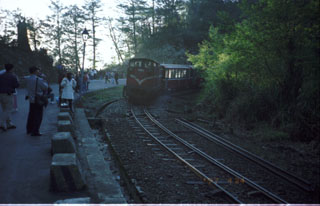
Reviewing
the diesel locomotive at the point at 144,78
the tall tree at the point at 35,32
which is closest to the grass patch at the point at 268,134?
the diesel locomotive at the point at 144,78

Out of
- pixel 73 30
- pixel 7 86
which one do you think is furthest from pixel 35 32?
pixel 7 86

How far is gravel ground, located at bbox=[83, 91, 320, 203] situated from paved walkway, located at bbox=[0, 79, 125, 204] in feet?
5.17

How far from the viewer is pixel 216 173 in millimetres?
6238

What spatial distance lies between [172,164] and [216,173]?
1.18 meters

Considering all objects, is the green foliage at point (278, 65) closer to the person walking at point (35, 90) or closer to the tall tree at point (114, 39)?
the person walking at point (35, 90)

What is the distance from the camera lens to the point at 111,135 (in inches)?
385

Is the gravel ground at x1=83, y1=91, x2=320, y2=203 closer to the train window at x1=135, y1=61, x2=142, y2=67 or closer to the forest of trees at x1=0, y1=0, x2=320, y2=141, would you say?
the forest of trees at x1=0, y1=0, x2=320, y2=141

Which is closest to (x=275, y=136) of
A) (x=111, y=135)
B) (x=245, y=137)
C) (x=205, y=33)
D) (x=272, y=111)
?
(x=245, y=137)

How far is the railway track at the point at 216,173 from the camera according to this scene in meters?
5.04

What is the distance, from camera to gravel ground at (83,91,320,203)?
5.14 m

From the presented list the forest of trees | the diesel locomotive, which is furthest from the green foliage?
the diesel locomotive

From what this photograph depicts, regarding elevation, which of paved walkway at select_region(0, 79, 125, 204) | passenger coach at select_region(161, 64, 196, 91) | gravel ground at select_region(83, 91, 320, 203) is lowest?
gravel ground at select_region(83, 91, 320, 203)

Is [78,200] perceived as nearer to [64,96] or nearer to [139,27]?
[64,96]

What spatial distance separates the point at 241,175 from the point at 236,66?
7.56 m
